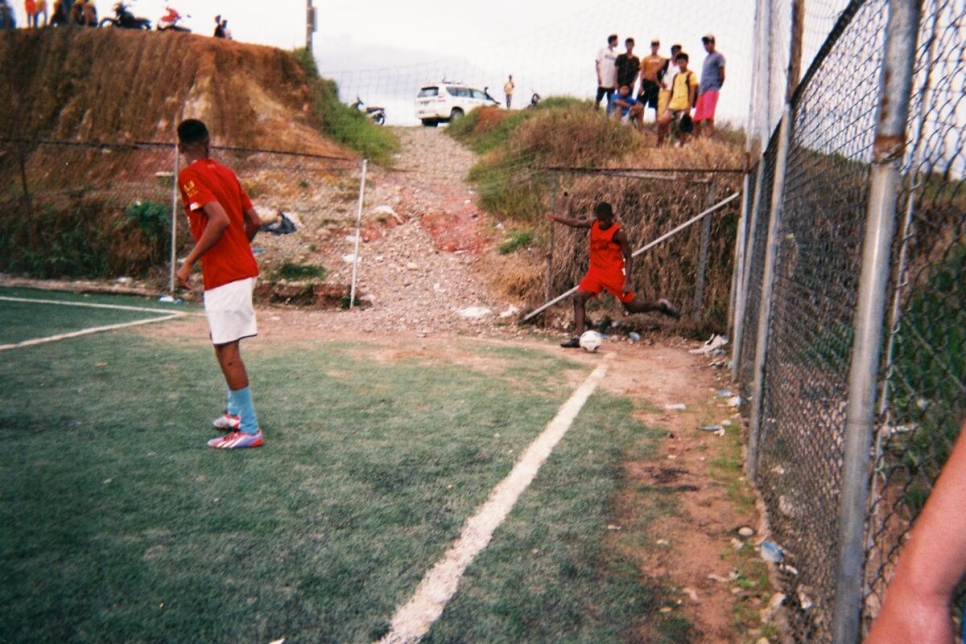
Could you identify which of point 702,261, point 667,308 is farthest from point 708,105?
point 667,308

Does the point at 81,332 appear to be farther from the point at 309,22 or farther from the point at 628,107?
the point at 309,22

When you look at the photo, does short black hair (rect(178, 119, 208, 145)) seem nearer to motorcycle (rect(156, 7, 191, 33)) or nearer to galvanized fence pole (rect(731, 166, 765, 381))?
galvanized fence pole (rect(731, 166, 765, 381))

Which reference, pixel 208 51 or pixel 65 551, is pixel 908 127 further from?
pixel 208 51

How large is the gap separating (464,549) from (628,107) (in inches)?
544

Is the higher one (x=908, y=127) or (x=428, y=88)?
(x=428, y=88)

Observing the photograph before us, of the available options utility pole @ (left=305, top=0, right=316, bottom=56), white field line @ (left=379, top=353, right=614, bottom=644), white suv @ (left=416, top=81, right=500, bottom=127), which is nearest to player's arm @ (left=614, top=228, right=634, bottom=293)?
white field line @ (left=379, top=353, right=614, bottom=644)

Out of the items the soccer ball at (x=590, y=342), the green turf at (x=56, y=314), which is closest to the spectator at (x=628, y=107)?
the soccer ball at (x=590, y=342)

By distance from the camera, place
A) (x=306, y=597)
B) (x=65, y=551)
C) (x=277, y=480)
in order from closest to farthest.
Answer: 1. (x=306, y=597)
2. (x=65, y=551)
3. (x=277, y=480)

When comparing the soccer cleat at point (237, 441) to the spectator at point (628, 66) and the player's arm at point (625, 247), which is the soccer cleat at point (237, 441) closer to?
the player's arm at point (625, 247)

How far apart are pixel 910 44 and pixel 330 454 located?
3.52 meters

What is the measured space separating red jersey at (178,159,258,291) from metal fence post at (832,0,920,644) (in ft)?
10.8

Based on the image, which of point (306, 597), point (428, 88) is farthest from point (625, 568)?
point (428, 88)

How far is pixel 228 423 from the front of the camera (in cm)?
433

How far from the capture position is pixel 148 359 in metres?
6.29
